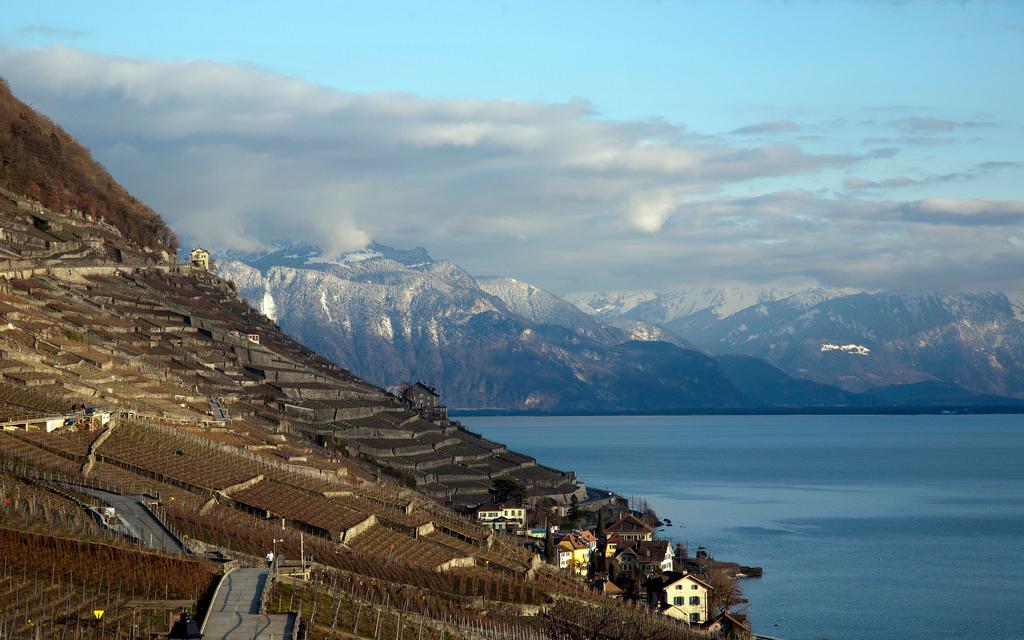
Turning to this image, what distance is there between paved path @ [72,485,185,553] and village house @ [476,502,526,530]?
63.8 m

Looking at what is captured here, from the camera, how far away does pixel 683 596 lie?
Result: 80750 mm

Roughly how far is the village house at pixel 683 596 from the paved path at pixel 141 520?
34.5 meters

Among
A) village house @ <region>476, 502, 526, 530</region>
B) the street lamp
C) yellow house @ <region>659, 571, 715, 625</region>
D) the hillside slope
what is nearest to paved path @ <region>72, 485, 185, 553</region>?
the street lamp

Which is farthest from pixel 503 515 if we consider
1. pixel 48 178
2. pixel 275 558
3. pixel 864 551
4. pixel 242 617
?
pixel 48 178

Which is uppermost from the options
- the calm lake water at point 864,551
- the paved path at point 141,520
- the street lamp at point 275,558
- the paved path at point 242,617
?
the paved path at point 141,520

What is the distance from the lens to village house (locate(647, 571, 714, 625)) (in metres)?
79.9

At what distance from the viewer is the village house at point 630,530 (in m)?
116

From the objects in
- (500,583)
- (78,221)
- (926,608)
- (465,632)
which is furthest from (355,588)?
(78,221)

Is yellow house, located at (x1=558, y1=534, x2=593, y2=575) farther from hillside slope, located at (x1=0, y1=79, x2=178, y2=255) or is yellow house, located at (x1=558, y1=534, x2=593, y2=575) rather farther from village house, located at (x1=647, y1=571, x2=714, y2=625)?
hillside slope, located at (x1=0, y1=79, x2=178, y2=255)

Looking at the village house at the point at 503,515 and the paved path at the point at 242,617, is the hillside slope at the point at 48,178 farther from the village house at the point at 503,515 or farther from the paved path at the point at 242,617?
the paved path at the point at 242,617

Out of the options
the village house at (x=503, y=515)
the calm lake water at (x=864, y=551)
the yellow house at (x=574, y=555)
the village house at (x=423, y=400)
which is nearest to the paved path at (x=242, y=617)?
the calm lake water at (x=864, y=551)

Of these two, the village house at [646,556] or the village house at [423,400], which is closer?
the village house at [646,556]

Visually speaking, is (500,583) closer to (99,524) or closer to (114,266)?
→ (99,524)

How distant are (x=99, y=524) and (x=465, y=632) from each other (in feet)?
42.0
